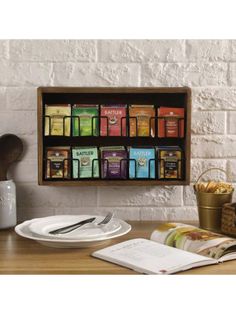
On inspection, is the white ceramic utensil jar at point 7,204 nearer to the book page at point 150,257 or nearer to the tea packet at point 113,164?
the tea packet at point 113,164

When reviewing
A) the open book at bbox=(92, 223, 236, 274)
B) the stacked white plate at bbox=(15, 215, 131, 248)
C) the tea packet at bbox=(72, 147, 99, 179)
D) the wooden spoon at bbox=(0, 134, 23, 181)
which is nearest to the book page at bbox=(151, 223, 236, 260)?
the open book at bbox=(92, 223, 236, 274)

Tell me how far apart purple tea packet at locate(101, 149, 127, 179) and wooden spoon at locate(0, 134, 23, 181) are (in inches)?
13.4

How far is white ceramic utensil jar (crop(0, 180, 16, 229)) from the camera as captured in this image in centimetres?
210

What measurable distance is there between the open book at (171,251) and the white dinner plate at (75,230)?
0.08 metres

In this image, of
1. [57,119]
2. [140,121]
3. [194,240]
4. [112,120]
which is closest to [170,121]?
[140,121]

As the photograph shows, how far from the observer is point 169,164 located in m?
2.19

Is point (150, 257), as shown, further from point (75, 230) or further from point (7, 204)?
point (7, 204)

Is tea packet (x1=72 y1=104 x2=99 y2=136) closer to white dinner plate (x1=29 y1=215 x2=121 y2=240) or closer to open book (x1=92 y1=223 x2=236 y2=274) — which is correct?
white dinner plate (x1=29 y1=215 x2=121 y2=240)

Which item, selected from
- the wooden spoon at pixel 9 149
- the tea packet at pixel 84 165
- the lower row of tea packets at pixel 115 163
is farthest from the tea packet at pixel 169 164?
the wooden spoon at pixel 9 149

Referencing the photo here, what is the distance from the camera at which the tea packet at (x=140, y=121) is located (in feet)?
7.16

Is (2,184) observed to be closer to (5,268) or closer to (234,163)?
(5,268)

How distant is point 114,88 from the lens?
85.4 inches

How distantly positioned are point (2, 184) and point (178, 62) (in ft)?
2.74
